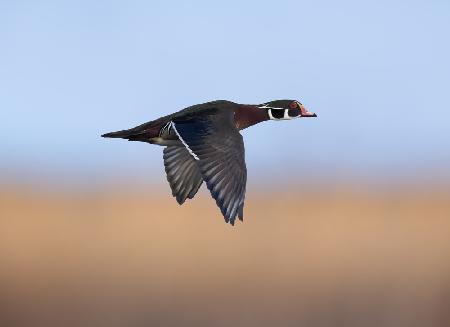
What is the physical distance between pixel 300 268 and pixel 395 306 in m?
1.30

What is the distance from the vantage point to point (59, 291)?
61.6 feet

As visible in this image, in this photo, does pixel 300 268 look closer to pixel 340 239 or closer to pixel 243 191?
pixel 340 239

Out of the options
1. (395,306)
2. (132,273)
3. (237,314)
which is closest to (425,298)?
(395,306)

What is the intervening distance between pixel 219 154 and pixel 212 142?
130 millimetres

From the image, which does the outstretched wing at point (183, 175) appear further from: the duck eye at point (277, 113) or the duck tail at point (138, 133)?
the duck eye at point (277, 113)

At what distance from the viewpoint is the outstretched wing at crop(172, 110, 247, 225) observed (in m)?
11.0

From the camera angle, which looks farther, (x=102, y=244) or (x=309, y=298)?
(x=102, y=244)

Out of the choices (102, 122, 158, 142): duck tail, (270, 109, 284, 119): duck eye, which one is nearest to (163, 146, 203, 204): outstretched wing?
(102, 122, 158, 142): duck tail

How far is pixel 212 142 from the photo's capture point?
1144cm

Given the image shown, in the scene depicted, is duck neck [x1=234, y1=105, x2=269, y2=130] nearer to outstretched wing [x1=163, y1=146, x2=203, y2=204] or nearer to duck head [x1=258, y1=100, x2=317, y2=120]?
duck head [x1=258, y1=100, x2=317, y2=120]

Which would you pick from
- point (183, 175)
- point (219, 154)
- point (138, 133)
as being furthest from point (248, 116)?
point (219, 154)

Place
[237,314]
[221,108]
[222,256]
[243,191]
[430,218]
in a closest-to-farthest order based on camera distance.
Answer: [243,191] → [221,108] → [237,314] → [222,256] → [430,218]

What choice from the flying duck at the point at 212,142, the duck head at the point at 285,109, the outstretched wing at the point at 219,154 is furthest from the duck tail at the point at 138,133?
the duck head at the point at 285,109

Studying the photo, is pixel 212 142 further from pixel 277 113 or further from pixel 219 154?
pixel 277 113
